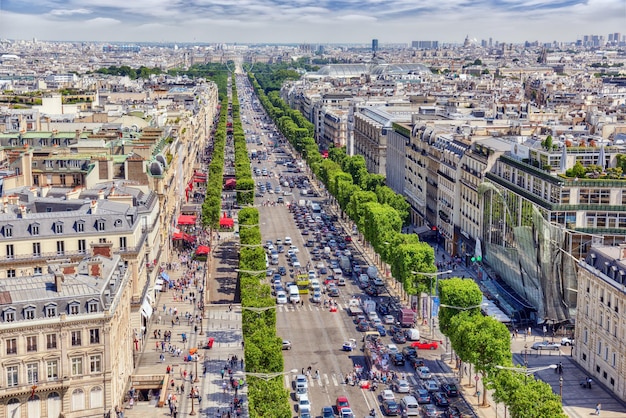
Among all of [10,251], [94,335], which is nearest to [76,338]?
[94,335]

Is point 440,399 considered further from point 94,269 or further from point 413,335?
point 94,269

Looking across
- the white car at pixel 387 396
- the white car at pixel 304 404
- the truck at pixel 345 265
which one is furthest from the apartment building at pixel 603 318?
the truck at pixel 345 265

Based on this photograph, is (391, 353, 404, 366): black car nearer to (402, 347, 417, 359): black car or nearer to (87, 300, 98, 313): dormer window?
(402, 347, 417, 359): black car

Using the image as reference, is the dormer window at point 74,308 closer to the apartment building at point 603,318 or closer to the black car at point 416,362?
the black car at point 416,362

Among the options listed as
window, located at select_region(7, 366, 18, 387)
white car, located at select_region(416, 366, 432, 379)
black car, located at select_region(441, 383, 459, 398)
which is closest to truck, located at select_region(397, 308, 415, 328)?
white car, located at select_region(416, 366, 432, 379)

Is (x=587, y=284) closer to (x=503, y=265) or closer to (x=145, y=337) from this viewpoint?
(x=503, y=265)

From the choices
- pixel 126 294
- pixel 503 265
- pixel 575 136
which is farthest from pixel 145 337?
pixel 575 136
